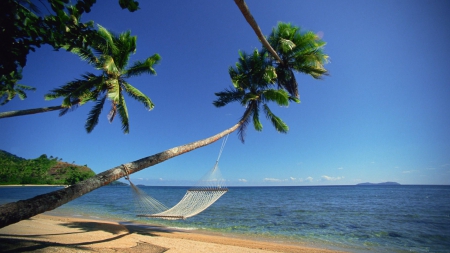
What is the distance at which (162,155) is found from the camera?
2885 mm

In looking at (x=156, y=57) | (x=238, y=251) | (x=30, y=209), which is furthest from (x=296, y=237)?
(x=156, y=57)

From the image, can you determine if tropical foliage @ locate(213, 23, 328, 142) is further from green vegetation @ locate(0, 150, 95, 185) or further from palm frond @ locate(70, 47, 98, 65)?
green vegetation @ locate(0, 150, 95, 185)

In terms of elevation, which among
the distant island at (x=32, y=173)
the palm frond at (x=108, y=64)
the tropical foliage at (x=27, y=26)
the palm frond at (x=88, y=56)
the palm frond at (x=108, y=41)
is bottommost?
the distant island at (x=32, y=173)

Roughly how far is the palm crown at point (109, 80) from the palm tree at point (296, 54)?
381 centimetres

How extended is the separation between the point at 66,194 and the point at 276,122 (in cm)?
543

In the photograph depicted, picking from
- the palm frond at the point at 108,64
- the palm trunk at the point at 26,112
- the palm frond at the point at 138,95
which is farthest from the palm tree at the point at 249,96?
the palm trunk at the point at 26,112

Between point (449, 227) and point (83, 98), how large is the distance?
13380mm

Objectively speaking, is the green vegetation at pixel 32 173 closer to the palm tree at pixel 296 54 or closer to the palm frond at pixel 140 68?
the palm frond at pixel 140 68

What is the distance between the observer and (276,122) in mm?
6223

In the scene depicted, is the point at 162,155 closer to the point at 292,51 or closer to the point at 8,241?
the point at 8,241

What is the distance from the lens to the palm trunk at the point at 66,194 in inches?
51.6

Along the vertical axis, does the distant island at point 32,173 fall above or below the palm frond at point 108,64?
below

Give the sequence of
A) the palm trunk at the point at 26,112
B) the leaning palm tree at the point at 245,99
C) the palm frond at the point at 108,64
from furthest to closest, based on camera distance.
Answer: the palm frond at the point at 108,64, the palm trunk at the point at 26,112, the leaning palm tree at the point at 245,99

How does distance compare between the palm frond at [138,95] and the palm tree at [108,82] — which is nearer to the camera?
the palm tree at [108,82]
